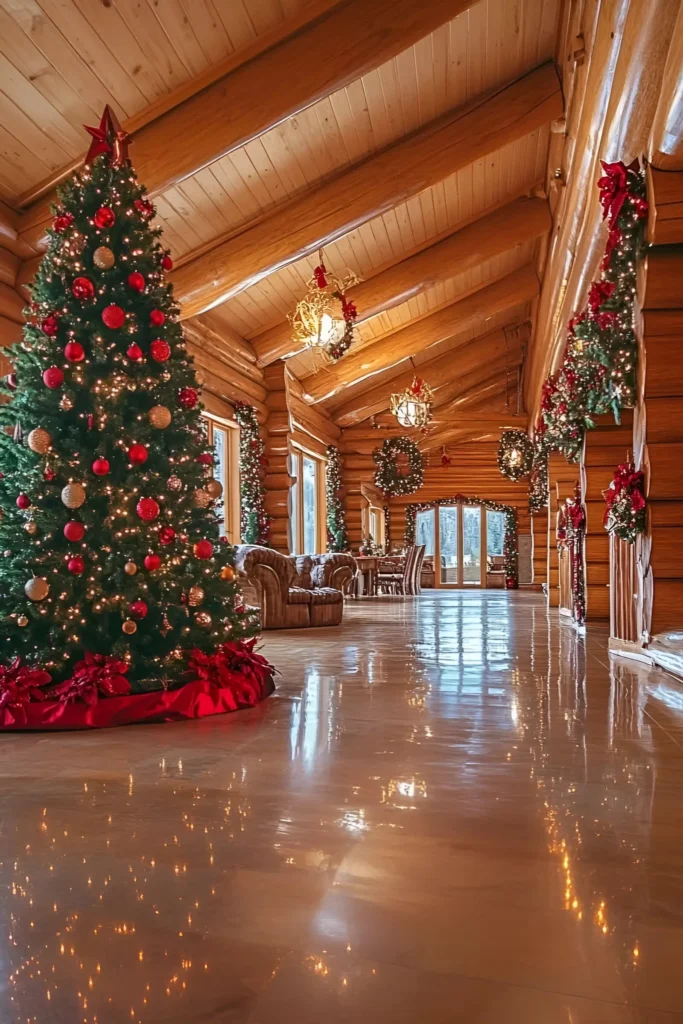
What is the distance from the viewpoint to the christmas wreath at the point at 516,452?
59.8 feet

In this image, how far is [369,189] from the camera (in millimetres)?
7098

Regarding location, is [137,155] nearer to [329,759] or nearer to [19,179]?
[19,179]

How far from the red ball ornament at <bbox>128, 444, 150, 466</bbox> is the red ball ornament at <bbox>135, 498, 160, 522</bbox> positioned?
0.20 metres

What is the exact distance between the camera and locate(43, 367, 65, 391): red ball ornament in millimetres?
4004

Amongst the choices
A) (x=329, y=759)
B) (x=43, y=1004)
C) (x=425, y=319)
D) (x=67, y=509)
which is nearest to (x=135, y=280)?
(x=67, y=509)

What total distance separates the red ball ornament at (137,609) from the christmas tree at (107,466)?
1 cm

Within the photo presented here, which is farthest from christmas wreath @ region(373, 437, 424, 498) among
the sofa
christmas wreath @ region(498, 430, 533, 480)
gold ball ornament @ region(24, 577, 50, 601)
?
gold ball ornament @ region(24, 577, 50, 601)

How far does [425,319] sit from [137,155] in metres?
7.50

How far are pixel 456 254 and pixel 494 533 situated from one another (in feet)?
41.4

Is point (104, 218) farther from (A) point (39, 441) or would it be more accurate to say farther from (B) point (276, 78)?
(B) point (276, 78)

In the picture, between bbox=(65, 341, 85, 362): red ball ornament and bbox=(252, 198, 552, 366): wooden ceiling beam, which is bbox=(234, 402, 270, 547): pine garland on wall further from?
bbox=(65, 341, 85, 362): red ball ornament

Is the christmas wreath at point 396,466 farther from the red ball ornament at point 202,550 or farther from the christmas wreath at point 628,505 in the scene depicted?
the red ball ornament at point 202,550

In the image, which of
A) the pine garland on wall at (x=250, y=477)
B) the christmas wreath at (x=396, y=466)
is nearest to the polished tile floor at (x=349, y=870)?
the pine garland on wall at (x=250, y=477)

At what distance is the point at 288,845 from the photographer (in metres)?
2.07
